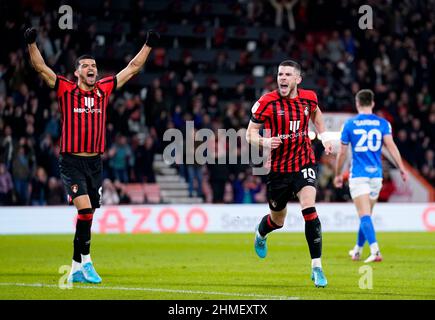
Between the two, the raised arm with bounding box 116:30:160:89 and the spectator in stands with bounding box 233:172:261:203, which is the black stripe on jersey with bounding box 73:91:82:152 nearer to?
the raised arm with bounding box 116:30:160:89

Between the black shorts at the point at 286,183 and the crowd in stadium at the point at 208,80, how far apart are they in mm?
12258

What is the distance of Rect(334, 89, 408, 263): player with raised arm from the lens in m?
14.4

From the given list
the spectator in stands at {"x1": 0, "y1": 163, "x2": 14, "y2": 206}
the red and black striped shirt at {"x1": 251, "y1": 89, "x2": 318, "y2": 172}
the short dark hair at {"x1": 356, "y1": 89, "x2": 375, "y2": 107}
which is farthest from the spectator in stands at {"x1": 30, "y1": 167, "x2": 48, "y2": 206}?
the red and black striped shirt at {"x1": 251, "y1": 89, "x2": 318, "y2": 172}

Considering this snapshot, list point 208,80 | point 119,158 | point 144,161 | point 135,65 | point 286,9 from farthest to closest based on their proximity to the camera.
→ 1. point 286,9
2. point 208,80
3. point 144,161
4. point 119,158
5. point 135,65

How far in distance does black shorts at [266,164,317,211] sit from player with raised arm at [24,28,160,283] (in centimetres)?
199

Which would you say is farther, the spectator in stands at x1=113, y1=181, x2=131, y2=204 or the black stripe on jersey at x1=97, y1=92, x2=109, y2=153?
the spectator in stands at x1=113, y1=181, x2=131, y2=204

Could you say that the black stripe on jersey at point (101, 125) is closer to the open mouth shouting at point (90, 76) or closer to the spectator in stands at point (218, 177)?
the open mouth shouting at point (90, 76)

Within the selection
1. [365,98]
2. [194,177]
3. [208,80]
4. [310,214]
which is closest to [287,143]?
[310,214]

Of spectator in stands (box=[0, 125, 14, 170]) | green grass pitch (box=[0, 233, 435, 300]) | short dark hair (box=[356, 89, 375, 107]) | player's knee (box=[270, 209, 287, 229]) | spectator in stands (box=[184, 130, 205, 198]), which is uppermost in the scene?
short dark hair (box=[356, 89, 375, 107])

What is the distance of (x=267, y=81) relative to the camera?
92.8 feet

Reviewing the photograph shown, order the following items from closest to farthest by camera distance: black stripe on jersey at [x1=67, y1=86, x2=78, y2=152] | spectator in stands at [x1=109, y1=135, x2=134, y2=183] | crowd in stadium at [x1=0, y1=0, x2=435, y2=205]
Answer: black stripe on jersey at [x1=67, y1=86, x2=78, y2=152] < crowd in stadium at [x1=0, y1=0, x2=435, y2=205] < spectator in stands at [x1=109, y1=135, x2=134, y2=183]

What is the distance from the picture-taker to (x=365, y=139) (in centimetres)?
1446

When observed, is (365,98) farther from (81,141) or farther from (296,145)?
(81,141)

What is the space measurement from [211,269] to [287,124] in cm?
287
